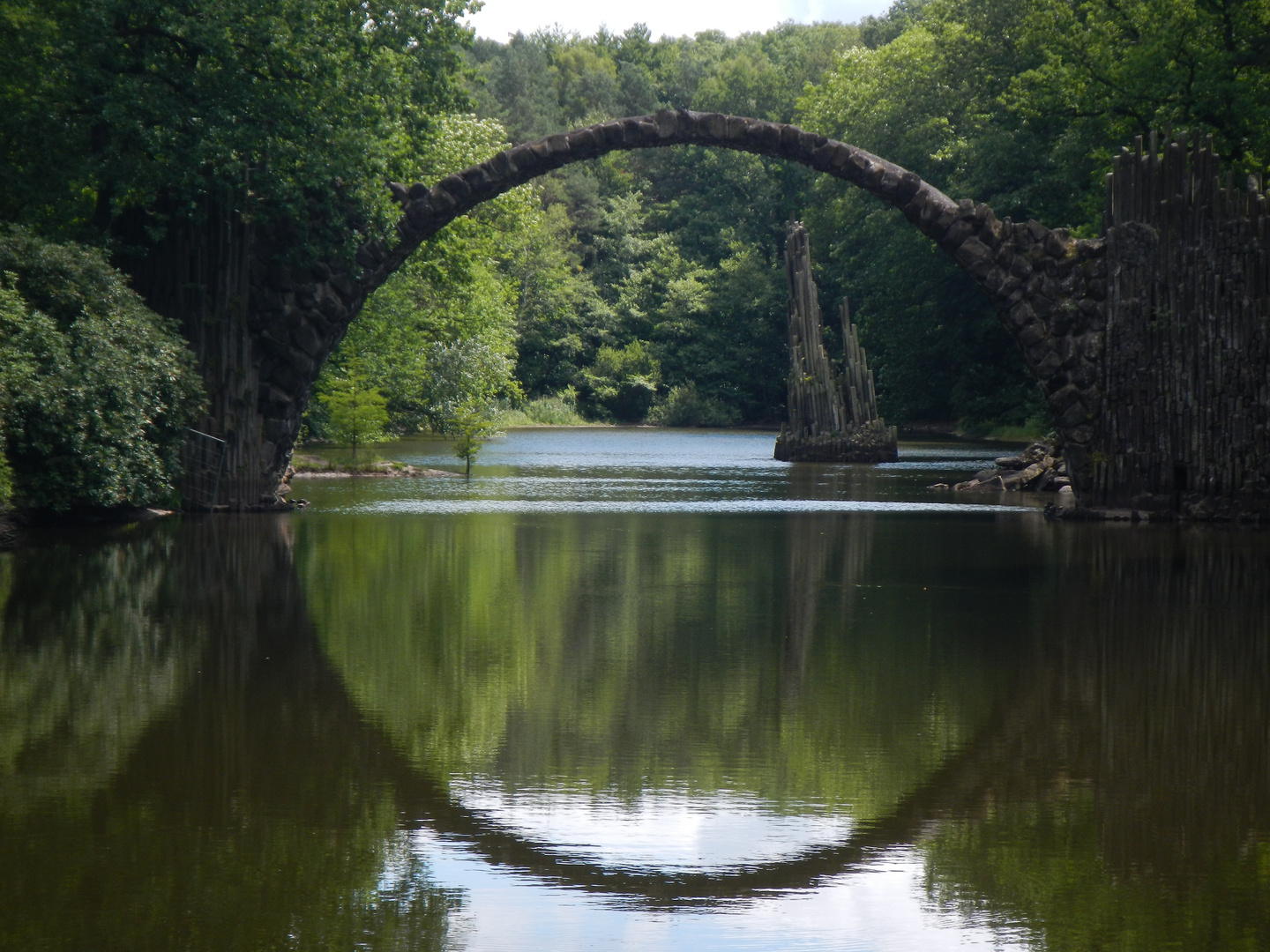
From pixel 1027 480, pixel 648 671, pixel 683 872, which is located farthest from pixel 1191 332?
pixel 683 872

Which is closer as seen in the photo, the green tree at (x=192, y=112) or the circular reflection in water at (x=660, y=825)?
the circular reflection in water at (x=660, y=825)

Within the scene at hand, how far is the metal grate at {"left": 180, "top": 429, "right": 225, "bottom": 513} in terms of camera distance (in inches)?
715

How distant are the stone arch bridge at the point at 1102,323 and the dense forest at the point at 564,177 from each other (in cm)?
72

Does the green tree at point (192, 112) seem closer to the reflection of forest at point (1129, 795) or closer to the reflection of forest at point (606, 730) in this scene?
the reflection of forest at point (606, 730)

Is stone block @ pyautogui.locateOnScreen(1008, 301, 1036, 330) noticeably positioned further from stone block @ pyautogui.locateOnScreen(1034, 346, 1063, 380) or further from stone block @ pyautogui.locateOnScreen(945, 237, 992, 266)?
stone block @ pyautogui.locateOnScreen(945, 237, 992, 266)

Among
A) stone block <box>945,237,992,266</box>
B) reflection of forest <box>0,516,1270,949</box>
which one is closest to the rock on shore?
stone block <box>945,237,992,266</box>

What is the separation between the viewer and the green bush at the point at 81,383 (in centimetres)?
1430

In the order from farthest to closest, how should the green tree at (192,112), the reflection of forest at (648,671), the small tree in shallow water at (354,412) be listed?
the small tree in shallow water at (354,412), the green tree at (192,112), the reflection of forest at (648,671)

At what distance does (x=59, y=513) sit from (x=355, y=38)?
22.7ft

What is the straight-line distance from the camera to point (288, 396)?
18594 mm

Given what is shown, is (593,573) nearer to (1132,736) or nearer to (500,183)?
(1132,736)

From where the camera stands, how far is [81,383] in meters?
14.6

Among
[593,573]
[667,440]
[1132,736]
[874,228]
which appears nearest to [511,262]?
[667,440]

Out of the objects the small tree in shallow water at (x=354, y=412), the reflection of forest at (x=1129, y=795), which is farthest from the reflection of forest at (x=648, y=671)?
the small tree in shallow water at (x=354, y=412)
